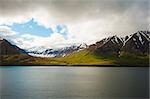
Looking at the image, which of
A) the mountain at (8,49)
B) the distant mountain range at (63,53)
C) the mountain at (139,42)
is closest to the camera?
the mountain at (139,42)

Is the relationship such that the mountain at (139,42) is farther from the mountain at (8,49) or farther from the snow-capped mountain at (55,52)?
the mountain at (8,49)

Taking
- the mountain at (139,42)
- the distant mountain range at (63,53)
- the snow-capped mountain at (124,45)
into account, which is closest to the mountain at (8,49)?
the distant mountain range at (63,53)

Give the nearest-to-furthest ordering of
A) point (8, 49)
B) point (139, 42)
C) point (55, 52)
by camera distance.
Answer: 1. point (55, 52)
2. point (8, 49)
3. point (139, 42)

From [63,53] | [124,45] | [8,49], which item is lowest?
[63,53]

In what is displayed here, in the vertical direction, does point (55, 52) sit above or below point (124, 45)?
below

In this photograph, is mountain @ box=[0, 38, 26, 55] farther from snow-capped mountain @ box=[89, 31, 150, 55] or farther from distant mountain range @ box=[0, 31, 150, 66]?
snow-capped mountain @ box=[89, 31, 150, 55]

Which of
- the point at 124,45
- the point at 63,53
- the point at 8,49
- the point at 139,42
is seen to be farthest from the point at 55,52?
the point at 124,45

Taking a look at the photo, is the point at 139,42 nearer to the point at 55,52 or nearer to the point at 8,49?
the point at 55,52

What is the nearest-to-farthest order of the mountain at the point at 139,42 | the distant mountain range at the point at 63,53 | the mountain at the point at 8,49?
the mountain at the point at 139,42 < the mountain at the point at 8,49 < the distant mountain range at the point at 63,53

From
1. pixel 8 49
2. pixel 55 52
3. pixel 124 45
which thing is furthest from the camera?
pixel 124 45

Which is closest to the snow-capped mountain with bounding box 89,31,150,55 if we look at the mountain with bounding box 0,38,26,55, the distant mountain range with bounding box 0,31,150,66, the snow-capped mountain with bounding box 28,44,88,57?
the distant mountain range with bounding box 0,31,150,66

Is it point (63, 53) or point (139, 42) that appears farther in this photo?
point (139, 42)

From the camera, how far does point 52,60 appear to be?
9.05m

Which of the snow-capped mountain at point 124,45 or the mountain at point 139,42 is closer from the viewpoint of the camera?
the mountain at point 139,42
